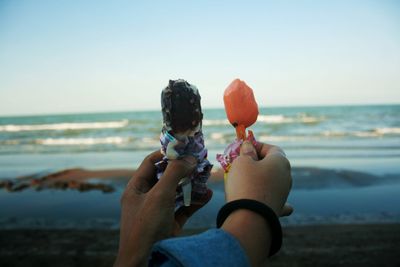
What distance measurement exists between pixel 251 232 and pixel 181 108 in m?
0.69

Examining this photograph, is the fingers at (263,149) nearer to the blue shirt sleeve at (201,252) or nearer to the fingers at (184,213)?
the fingers at (184,213)

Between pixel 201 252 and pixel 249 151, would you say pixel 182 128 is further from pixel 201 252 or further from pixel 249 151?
pixel 201 252

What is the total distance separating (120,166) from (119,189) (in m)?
2.80

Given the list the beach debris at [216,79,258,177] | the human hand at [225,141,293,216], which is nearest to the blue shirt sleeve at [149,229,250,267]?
the human hand at [225,141,293,216]

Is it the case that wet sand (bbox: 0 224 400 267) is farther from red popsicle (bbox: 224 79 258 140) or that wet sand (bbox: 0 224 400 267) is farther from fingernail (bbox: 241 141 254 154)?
fingernail (bbox: 241 141 254 154)

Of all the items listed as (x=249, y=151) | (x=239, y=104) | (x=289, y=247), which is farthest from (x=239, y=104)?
(x=289, y=247)

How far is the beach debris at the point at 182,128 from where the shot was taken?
135cm

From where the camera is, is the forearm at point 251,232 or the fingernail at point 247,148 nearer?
the forearm at point 251,232

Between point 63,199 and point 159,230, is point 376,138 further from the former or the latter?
point 159,230

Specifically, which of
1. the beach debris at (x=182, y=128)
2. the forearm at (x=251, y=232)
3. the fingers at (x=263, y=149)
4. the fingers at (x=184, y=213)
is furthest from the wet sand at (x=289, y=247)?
the forearm at (x=251, y=232)

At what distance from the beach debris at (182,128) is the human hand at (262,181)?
1.24ft

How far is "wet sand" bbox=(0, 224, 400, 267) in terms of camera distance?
4379mm

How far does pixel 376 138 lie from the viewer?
15.5m

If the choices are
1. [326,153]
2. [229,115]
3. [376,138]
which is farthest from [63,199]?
[376,138]
